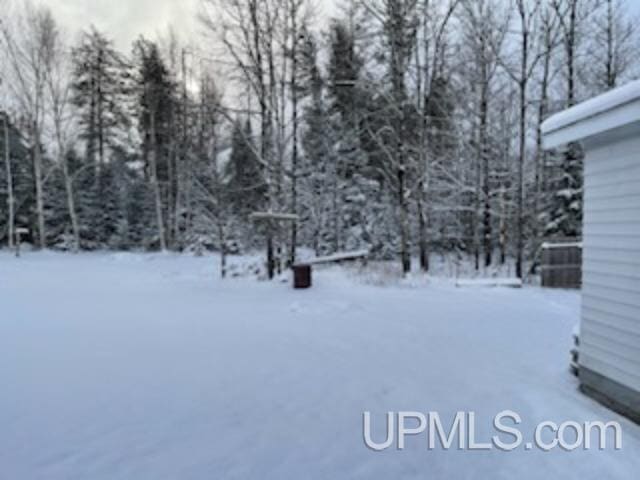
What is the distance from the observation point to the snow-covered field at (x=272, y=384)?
2350mm

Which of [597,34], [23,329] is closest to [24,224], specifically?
[23,329]

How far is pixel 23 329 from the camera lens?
16.4 feet

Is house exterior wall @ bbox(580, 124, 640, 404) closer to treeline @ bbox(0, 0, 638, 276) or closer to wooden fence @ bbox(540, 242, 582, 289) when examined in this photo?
wooden fence @ bbox(540, 242, 582, 289)

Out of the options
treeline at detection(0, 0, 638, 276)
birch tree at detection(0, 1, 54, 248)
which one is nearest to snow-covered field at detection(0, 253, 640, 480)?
treeline at detection(0, 0, 638, 276)

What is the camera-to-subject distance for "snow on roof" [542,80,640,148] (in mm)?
2604

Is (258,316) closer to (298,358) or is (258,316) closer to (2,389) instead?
(298,358)

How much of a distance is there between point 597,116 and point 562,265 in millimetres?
6476

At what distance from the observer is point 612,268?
3.12 metres

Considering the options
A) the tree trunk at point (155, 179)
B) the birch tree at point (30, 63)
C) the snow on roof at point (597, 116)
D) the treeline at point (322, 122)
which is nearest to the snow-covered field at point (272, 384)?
the snow on roof at point (597, 116)

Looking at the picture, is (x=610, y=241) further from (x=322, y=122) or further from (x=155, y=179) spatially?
(x=155, y=179)

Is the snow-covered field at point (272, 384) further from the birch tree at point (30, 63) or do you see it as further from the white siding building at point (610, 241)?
the birch tree at point (30, 63)

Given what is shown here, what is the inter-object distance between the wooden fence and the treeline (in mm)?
1513

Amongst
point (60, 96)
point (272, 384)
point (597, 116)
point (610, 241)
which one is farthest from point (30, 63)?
point (610, 241)

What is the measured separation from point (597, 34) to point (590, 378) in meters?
14.2
